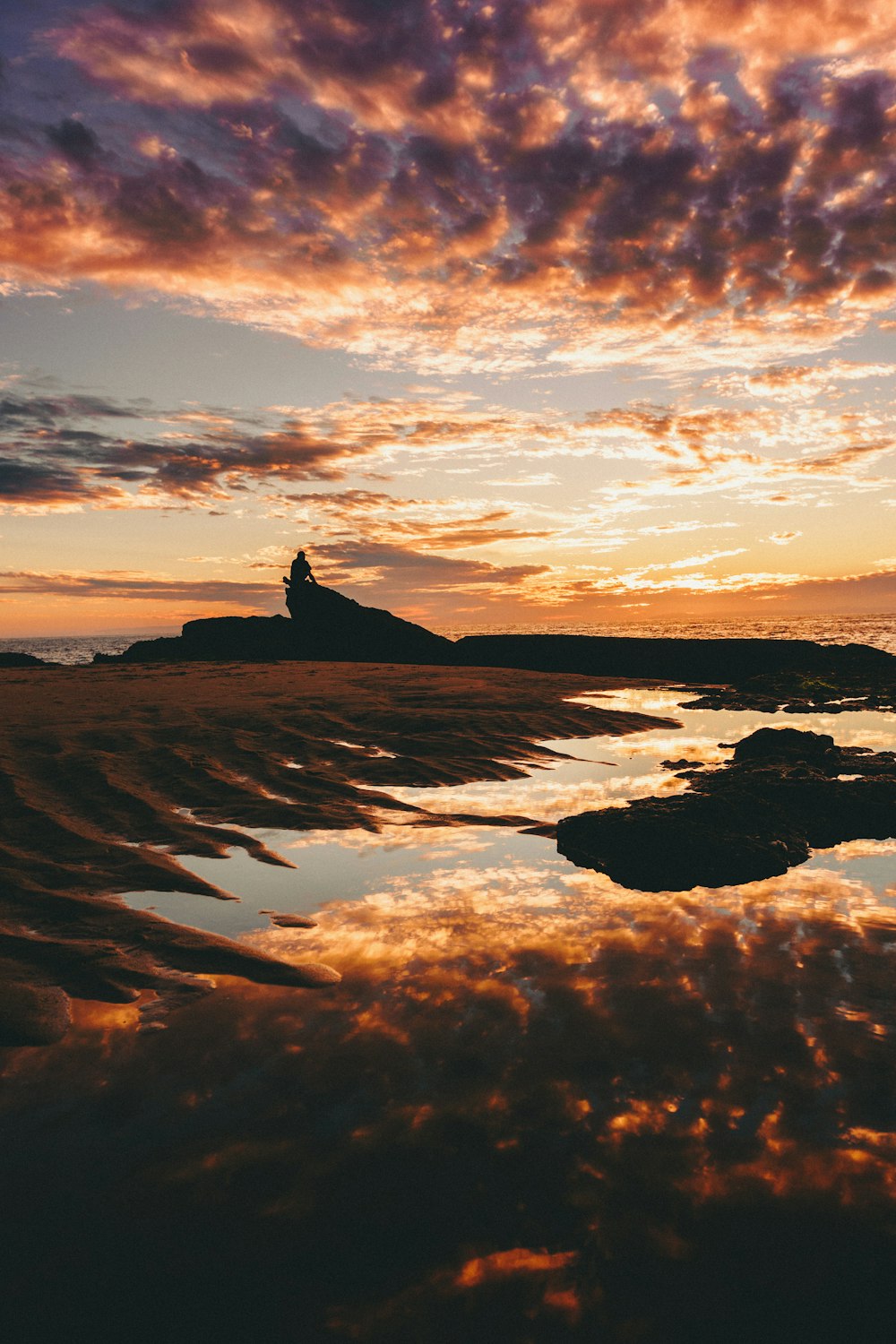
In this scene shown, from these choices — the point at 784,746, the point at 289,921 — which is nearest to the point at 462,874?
the point at 289,921

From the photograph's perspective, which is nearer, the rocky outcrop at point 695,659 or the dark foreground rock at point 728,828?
the dark foreground rock at point 728,828

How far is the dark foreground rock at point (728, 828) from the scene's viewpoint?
17.7 feet

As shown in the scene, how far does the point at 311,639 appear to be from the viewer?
113ft

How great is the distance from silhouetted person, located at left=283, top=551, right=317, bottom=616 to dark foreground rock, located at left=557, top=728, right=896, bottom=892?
31046mm

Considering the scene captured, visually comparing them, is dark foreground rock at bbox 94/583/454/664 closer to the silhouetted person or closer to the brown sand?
the silhouetted person

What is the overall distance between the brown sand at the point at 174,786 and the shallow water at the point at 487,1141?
380mm

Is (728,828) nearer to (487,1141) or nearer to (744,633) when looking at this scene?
(487,1141)

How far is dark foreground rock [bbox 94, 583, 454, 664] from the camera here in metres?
32.1

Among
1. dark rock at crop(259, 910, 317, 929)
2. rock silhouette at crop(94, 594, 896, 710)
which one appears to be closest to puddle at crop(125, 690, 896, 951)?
dark rock at crop(259, 910, 317, 929)

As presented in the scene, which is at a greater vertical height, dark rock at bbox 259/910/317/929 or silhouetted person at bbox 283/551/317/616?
silhouetted person at bbox 283/551/317/616

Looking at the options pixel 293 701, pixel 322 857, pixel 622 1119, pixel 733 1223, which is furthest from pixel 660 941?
pixel 293 701

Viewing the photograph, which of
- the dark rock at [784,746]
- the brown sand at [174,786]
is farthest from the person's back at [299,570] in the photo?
the dark rock at [784,746]

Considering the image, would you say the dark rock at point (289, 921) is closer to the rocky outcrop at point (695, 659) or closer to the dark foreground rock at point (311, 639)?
the rocky outcrop at point (695, 659)

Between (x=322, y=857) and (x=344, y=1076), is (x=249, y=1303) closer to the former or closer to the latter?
(x=344, y=1076)
